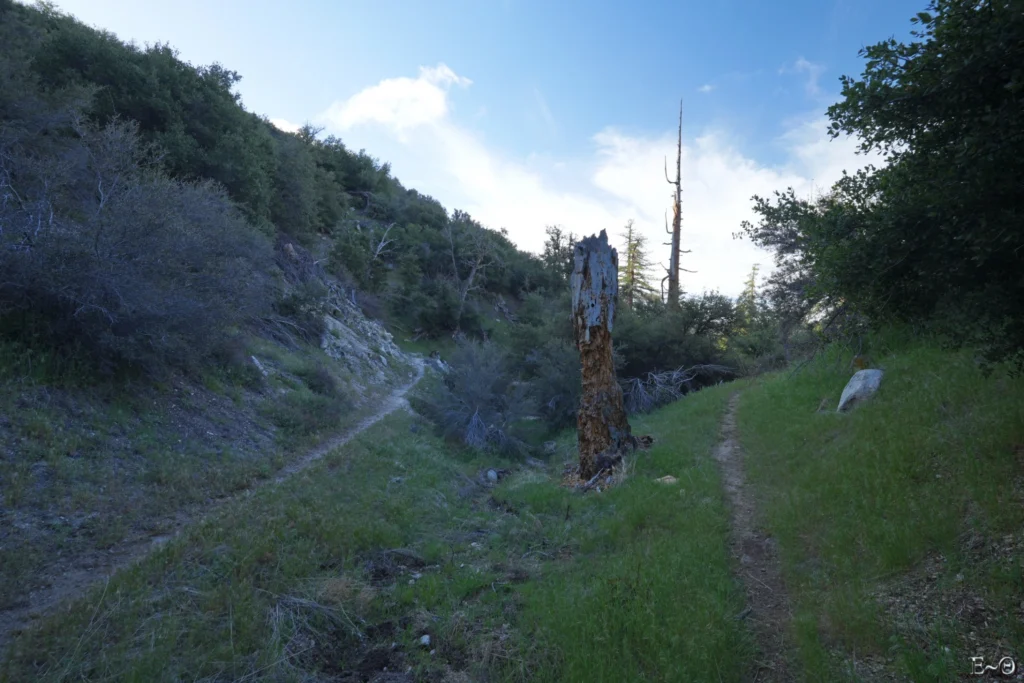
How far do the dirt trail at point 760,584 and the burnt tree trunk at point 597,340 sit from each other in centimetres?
303

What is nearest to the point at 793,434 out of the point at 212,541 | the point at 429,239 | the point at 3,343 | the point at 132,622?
the point at 212,541

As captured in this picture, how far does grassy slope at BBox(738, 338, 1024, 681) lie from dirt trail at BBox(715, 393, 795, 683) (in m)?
0.17

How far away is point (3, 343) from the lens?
9234 millimetres

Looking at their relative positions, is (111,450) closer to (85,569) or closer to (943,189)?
(85,569)

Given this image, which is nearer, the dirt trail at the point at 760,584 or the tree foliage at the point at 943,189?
the tree foliage at the point at 943,189

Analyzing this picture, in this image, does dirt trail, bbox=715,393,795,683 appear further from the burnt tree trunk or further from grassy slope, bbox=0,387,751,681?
the burnt tree trunk

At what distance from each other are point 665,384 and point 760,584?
17.0 metres

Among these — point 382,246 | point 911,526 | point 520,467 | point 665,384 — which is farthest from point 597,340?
point 382,246

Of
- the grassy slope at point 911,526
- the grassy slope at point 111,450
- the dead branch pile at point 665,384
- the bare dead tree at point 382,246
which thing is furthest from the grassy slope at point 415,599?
the bare dead tree at point 382,246

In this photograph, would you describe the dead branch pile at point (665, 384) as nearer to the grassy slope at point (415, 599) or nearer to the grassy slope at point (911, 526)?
the grassy slope at point (911, 526)

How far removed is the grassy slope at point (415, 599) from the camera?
14.5 feet

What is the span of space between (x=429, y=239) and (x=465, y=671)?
43308 mm

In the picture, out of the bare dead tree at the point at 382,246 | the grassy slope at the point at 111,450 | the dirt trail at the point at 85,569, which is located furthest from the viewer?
the bare dead tree at the point at 382,246

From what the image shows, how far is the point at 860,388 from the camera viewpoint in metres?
9.99
